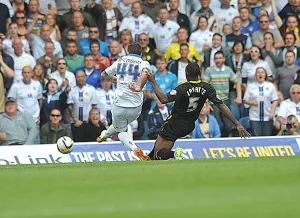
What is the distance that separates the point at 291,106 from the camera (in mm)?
19547

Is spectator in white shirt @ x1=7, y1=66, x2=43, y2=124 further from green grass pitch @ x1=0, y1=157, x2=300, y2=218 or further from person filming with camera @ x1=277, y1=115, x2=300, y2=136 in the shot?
green grass pitch @ x1=0, y1=157, x2=300, y2=218

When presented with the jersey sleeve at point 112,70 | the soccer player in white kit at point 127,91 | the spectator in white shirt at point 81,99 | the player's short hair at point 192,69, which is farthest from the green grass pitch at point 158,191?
the spectator in white shirt at point 81,99

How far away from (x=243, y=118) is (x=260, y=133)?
1.69ft

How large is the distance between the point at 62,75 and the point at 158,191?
9.75 meters

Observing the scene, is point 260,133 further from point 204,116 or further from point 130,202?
point 130,202

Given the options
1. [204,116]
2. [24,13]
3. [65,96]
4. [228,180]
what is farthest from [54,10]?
[228,180]

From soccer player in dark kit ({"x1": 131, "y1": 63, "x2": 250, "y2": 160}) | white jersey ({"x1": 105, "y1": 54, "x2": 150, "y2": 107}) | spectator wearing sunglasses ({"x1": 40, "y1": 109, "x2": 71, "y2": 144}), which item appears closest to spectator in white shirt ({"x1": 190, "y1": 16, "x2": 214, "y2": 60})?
spectator wearing sunglasses ({"x1": 40, "y1": 109, "x2": 71, "y2": 144})

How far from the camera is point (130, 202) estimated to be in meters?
9.60

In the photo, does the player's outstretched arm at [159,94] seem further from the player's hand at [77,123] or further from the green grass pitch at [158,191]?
the player's hand at [77,123]

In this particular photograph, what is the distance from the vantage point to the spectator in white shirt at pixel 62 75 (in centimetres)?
1938

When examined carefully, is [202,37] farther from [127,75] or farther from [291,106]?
[127,75]

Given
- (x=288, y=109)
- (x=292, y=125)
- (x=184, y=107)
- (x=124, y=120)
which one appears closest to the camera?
(x=184, y=107)

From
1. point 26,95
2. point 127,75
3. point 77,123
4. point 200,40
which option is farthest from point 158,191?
point 200,40

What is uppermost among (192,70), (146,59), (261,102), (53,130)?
(192,70)
